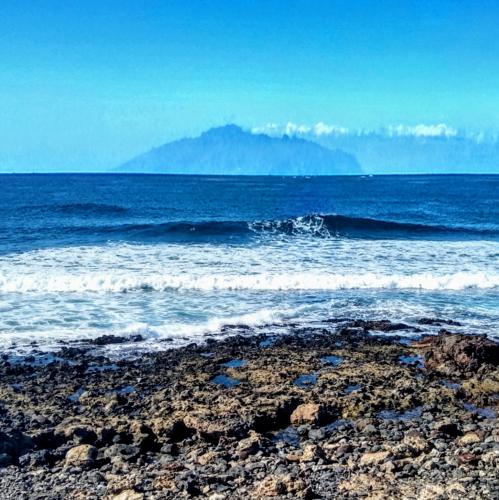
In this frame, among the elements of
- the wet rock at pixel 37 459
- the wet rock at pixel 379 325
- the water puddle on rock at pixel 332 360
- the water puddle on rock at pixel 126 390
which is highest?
the wet rock at pixel 379 325

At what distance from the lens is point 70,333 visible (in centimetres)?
1376

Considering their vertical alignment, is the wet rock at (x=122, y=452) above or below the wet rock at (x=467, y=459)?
below

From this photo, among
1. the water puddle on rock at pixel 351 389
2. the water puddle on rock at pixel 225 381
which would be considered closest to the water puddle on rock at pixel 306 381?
the water puddle on rock at pixel 351 389

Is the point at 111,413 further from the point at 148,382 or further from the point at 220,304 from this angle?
the point at 220,304

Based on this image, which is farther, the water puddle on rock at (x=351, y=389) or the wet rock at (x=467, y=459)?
the water puddle on rock at (x=351, y=389)

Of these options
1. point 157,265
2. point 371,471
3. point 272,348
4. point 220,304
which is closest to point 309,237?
point 157,265

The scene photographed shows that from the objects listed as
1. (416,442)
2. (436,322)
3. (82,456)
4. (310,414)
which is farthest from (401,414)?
(436,322)

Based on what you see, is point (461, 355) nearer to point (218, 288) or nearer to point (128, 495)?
point (128, 495)

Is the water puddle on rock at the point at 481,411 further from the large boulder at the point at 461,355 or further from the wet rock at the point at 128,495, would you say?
the wet rock at the point at 128,495

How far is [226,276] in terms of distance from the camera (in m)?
20.1

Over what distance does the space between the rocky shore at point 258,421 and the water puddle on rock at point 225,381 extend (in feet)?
0.13

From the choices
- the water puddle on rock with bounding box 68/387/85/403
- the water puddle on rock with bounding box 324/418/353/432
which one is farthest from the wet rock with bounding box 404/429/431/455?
the water puddle on rock with bounding box 68/387/85/403

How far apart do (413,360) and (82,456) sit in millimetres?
7106

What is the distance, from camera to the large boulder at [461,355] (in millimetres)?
11242
